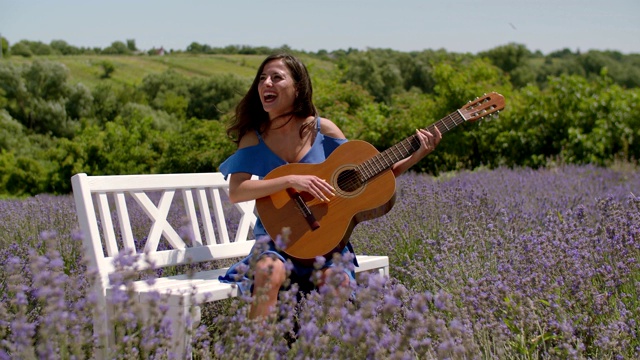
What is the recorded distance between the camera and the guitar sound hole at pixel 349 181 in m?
3.04

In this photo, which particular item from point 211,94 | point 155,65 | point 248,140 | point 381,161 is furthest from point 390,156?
point 155,65

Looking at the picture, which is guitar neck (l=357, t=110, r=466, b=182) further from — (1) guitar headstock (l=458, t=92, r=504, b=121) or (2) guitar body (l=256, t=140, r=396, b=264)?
(1) guitar headstock (l=458, t=92, r=504, b=121)

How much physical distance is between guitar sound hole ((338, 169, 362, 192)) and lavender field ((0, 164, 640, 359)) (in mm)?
409

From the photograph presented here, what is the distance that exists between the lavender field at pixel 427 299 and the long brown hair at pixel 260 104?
0.80m

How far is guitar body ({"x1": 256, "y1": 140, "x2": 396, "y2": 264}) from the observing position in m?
2.91

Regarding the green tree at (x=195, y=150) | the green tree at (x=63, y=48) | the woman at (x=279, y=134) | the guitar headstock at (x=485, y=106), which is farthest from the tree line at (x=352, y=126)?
the green tree at (x=63, y=48)

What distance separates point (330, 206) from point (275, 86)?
594 mm

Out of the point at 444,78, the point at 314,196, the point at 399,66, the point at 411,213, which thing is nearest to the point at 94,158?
the point at 444,78

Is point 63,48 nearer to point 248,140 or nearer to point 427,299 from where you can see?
point 248,140

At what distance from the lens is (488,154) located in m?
10.5

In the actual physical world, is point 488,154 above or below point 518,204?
below

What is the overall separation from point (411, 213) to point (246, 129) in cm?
135

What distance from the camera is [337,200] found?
299 cm

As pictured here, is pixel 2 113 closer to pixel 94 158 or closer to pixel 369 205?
pixel 94 158
